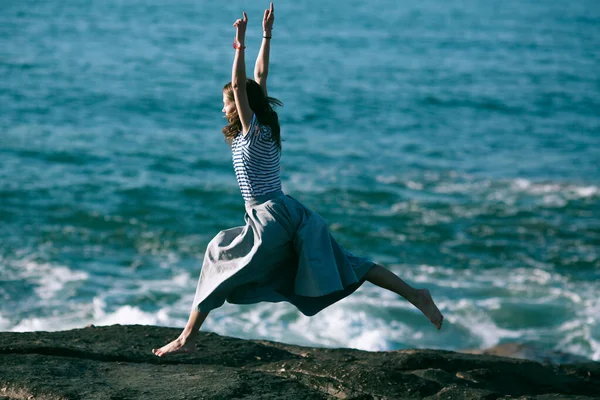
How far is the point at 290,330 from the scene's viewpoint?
35.9ft

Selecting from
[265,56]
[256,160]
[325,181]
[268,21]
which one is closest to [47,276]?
[325,181]

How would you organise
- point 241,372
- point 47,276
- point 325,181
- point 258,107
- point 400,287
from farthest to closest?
point 325,181, point 47,276, point 400,287, point 241,372, point 258,107

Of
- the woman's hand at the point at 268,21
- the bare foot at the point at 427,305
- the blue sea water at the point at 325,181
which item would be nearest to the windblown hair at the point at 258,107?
the woman's hand at the point at 268,21

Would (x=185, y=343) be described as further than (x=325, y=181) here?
No

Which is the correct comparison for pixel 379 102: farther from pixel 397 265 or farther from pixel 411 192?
pixel 397 265

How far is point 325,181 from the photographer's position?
56.9 feet

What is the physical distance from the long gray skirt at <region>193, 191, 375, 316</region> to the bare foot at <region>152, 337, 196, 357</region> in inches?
12.4

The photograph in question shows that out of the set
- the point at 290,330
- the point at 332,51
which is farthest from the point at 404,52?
the point at 290,330

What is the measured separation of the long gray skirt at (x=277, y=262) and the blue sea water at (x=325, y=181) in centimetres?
519

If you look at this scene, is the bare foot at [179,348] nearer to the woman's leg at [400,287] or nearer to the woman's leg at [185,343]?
the woman's leg at [185,343]

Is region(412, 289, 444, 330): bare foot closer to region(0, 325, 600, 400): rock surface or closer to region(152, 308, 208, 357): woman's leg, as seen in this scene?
region(0, 325, 600, 400): rock surface

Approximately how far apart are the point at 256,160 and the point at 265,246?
1.74ft

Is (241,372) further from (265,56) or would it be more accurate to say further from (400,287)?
(265,56)

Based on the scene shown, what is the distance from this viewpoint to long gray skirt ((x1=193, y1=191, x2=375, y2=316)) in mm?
5328
